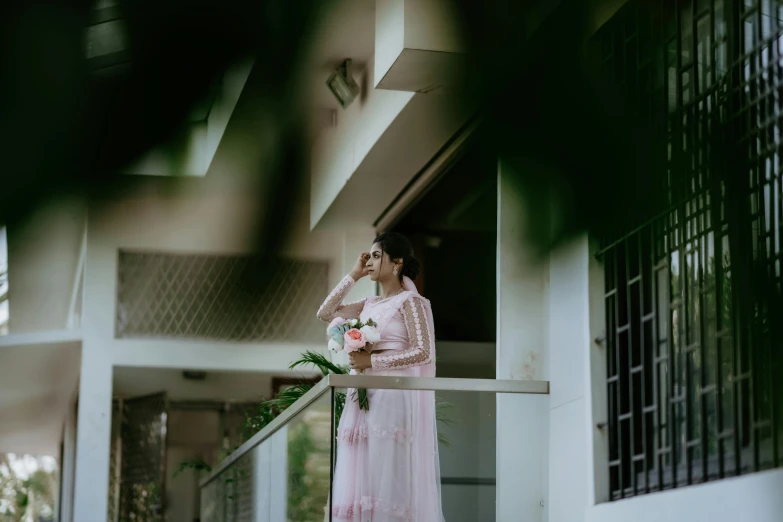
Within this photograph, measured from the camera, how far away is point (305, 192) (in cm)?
65

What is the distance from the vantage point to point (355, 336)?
413cm

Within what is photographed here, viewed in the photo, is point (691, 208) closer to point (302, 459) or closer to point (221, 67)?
point (221, 67)

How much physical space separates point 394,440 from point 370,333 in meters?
0.37

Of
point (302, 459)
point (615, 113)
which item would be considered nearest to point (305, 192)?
point (615, 113)

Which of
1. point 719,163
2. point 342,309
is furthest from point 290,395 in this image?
point 719,163

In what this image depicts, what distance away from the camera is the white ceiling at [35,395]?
0.79 meters

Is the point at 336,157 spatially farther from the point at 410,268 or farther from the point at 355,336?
the point at 410,268

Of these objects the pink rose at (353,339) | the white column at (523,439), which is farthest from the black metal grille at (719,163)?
the pink rose at (353,339)

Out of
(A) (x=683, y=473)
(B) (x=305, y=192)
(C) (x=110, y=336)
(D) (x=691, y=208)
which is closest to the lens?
(D) (x=691, y=208)

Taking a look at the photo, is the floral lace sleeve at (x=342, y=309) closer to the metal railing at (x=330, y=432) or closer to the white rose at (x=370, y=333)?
the white rose at (x=370, y=333)

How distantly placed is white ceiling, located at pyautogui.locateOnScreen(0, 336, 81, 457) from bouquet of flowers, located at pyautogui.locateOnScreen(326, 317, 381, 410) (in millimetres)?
3225

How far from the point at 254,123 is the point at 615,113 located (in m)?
0.18

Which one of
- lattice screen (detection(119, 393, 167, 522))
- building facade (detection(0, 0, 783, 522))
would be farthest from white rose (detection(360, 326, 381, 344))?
lattice screen (detection(119, 393, 167, 522))

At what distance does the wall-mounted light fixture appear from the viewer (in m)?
0.64
